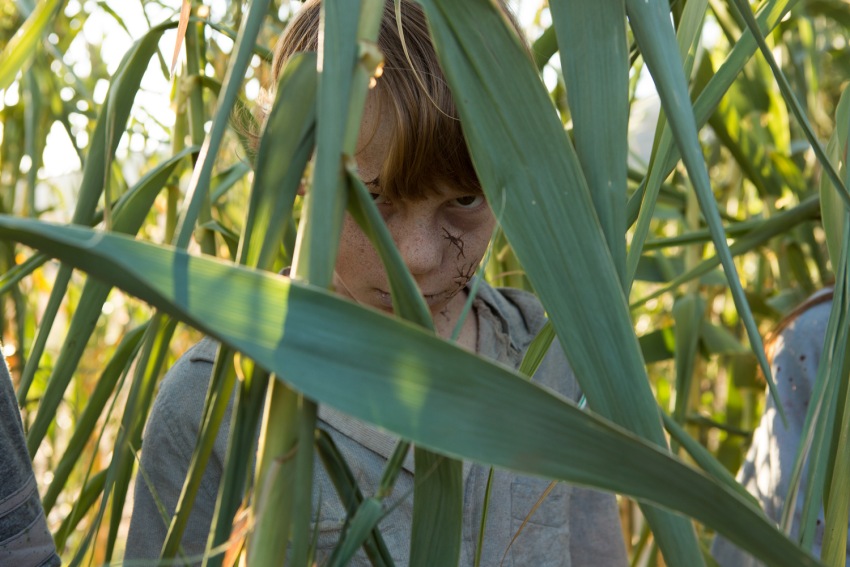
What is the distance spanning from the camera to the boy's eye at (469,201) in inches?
20.3

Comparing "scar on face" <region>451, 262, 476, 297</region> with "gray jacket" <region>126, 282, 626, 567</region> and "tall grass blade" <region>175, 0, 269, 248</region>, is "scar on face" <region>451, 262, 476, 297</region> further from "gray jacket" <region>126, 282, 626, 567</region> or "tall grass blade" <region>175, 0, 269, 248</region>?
"tall grass blade" <region>175, 0, 269, 248</region>

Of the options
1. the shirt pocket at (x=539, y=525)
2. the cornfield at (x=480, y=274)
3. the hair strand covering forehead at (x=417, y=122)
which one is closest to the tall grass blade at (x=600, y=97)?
the cornfield at (x=480, y=274)

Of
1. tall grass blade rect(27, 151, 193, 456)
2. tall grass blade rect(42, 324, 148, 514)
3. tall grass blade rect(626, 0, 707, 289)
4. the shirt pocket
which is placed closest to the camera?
tall grass blade rect(626, 0, 707, 289)

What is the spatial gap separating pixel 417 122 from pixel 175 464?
0.25 metres

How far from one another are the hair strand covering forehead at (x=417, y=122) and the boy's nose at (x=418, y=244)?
16 millimetres

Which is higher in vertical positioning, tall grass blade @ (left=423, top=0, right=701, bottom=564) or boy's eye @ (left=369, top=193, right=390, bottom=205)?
boy's eye @ (left=369, top=193, right=390, bottom=205)

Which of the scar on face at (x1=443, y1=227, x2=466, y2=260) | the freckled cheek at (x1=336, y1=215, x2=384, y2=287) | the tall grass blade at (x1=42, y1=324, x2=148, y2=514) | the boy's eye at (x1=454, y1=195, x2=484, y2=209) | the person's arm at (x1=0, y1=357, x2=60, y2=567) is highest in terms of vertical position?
the boy's eye at (x1=454, y1=195, x2=484, y2=209)

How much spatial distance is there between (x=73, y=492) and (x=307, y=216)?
3.81ft

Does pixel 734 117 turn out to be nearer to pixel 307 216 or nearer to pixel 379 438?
pixel 379 438

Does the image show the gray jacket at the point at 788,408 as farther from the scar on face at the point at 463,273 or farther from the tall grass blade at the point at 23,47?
the tall grass blade at the point at 23,47

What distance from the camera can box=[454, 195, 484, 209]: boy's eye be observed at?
0.52 meters

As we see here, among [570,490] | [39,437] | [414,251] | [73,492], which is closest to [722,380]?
[570,490]

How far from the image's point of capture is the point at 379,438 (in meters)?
0.59

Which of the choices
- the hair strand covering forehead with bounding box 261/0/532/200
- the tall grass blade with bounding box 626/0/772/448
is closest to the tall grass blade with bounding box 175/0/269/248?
the tall grass blade with bounding box 626/0/772/448
